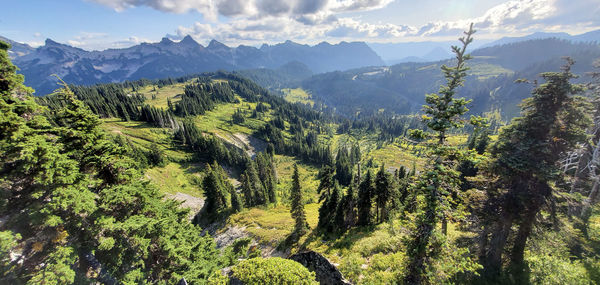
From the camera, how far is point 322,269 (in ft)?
52.5

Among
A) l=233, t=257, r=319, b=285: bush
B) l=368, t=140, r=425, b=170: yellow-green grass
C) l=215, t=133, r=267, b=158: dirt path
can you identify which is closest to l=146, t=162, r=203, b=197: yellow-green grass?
l=215, t=133, r=267, b=158: dirt path

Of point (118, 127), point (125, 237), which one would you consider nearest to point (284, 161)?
point (118, 127)

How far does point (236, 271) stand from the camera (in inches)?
515

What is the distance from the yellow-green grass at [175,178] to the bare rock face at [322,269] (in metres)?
64.6

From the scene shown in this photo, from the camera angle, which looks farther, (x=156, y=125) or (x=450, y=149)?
(x=156, y=125)

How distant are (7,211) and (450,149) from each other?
25.4 m

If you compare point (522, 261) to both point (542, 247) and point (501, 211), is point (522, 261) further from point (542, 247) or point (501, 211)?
point (501, 211)

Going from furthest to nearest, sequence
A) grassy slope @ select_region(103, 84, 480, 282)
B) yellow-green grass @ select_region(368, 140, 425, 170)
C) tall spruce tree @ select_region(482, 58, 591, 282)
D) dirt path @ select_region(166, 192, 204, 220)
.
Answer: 1. yellow-green grass @ select_region(368, 140, 425, 170)
2. dirt path @ select_region(166, 192, 204, 220)
3. grassy slope @ select_region(103, 84, 480, 282)
4. tall spruce tree @ select_region(482, 58, 591, 282)

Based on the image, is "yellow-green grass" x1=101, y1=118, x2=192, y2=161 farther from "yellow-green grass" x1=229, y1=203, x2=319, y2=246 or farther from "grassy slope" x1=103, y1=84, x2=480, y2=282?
"yellow-green grass" x1=229, y1=203, x2=319, y2=246

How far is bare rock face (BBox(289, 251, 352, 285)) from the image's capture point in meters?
15.4

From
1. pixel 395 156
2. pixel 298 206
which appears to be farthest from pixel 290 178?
pixel 395 156

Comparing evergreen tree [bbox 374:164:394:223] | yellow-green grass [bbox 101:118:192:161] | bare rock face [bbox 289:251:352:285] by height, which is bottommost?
yellow-green grass [bbox 101:118:192:161]

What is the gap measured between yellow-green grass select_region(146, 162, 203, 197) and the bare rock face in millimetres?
64585

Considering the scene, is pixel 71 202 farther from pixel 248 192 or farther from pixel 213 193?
pixel 248 192
